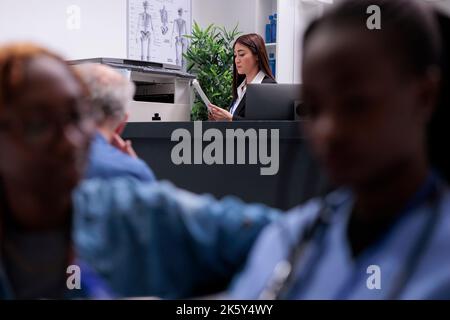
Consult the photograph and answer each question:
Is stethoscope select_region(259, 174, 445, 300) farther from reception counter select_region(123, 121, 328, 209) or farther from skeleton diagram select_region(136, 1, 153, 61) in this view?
skeleton diagram select_region(136, 1, 153, 61)

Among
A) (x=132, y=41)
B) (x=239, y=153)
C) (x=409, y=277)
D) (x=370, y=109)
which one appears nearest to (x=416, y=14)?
(x=370, y=109)

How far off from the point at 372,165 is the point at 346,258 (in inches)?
3.5

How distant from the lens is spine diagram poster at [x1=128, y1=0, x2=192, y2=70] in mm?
3945

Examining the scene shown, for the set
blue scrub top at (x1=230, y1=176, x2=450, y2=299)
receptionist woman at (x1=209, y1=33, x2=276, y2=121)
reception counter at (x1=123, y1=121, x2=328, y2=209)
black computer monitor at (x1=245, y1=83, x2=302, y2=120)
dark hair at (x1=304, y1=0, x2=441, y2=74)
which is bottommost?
blue scrub top at (x1=230, y1=176, x2=450, y2=299)

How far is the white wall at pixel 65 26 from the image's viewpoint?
0.62m

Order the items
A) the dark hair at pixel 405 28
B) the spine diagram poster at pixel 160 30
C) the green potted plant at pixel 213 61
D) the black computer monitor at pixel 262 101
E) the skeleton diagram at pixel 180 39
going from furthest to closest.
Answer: the skeleton diagram at pixel 180 39 → the spine diagram poster at pixel 160 30 → the green potted plant at pixel 213 61 → the black computer monitor at pixel 262 101 → the dark hair at pixel 405 28

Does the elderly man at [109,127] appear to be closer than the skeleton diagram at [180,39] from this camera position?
Yes

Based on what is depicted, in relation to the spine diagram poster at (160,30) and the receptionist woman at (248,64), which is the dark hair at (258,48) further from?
the spine diagram poster at (160,30)

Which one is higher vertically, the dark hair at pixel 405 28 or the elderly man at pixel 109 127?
the dark hair at pixel 405 28

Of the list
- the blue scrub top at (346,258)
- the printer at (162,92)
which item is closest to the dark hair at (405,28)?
the blue scrub top at (346,258)

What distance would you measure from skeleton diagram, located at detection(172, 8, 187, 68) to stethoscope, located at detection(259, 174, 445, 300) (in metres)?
3.82

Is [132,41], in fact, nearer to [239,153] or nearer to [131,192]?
[239,153]

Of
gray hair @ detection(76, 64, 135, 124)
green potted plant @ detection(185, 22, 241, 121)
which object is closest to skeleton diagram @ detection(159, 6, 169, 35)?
green potted plant @ detection(185, 22, 241, 121)
